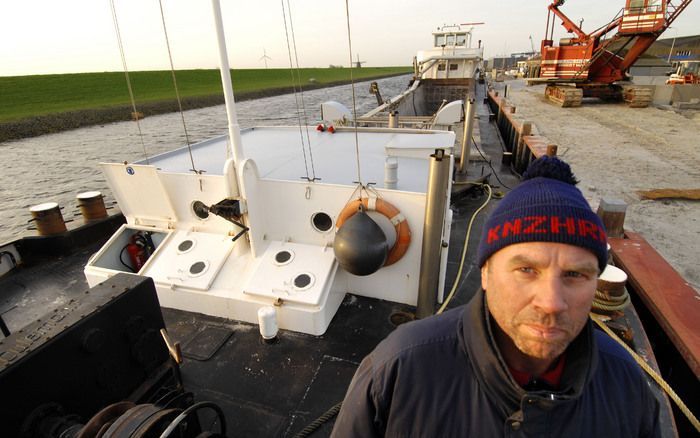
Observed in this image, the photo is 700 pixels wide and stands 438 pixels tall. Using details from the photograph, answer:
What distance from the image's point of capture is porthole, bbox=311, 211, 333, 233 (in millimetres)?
4672

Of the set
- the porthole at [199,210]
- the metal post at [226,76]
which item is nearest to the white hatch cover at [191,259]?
the porthole at [199,210]

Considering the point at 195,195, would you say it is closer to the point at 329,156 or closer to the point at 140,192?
the point at 140,192

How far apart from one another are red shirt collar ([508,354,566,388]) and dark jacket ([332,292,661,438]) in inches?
1.0

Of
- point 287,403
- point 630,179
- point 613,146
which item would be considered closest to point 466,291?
point 287,403

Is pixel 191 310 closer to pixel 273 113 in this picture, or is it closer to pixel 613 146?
pixel 613 146

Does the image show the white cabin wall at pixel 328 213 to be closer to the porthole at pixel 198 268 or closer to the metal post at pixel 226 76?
the metal post at pixel 226 76

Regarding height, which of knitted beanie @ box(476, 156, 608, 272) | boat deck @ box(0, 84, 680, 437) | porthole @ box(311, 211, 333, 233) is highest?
knitted beanie @ box(476, 156, 608, 272)

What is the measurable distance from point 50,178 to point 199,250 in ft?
64.6

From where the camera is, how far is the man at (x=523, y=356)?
1.12 meters

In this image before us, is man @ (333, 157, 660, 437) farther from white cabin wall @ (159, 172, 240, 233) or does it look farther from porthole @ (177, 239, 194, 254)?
porthole @ (177, 239, 194, 254)

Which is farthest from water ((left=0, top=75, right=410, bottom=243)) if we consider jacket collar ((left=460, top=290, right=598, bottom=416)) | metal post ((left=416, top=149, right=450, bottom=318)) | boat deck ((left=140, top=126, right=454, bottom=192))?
jacket collar ((left=460, top=290, right=598, bottom=416))

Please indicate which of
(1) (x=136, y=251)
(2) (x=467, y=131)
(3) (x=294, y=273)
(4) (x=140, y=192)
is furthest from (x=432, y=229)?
(2) (x=467, y=131)

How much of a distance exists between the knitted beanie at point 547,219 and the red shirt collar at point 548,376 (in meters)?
0.38

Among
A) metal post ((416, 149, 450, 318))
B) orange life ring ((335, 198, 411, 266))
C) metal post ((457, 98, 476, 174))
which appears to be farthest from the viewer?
metal post ((457, 98, 476, 174))
